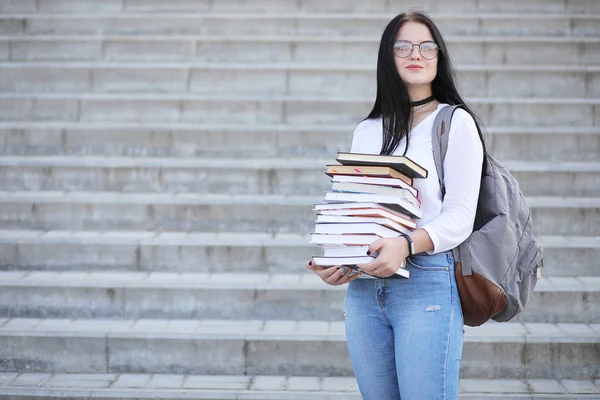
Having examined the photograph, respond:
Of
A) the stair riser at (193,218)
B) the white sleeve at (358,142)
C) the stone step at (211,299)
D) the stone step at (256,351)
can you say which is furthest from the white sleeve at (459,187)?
the stair riser at (193,218)

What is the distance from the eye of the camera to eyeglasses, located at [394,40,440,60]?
248 centimetres

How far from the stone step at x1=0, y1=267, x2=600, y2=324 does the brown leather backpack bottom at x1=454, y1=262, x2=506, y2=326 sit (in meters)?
2.39

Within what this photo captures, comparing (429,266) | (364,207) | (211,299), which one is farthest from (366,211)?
(211,299)

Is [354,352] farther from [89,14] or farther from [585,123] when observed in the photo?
[89,14]

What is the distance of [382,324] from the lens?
239 cm

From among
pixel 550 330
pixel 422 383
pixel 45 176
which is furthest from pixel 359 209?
pixel 45 176

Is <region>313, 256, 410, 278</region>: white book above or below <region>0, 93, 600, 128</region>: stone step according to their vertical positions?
below

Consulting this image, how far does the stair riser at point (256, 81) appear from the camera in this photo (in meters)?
6.41

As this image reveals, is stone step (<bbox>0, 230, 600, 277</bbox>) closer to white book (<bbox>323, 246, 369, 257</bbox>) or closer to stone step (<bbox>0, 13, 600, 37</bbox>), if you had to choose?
stone step (<bbox>0, 13, 600, 37</bbox>)

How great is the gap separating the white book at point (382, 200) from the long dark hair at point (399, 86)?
0.22 m

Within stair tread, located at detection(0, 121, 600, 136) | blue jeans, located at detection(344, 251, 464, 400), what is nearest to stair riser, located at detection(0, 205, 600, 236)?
stair tread, located at detection(0, 121, 600, 136)

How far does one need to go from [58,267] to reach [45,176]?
86cm

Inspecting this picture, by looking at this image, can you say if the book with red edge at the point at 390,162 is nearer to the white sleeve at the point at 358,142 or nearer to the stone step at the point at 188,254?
the white sleeve at the point at 358,142

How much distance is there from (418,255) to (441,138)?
0.35 meters
